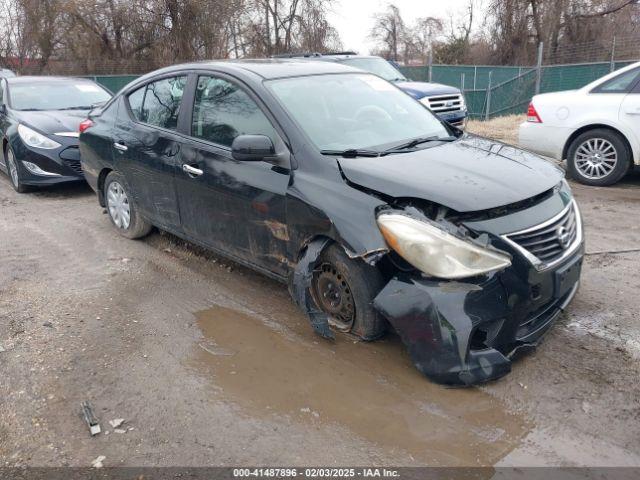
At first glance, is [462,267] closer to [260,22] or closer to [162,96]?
[162,96]

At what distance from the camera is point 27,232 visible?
6.27 meters

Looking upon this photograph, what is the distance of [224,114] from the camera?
4289 millimetres

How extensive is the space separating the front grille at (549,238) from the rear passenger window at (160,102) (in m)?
2.95

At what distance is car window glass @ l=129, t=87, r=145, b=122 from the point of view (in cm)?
523

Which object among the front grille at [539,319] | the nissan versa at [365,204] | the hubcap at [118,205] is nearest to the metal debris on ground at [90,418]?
the nissan versa at [365,204]

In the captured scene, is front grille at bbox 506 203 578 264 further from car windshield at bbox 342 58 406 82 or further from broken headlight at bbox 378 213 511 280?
car windshield at bbox 342 58 406 82

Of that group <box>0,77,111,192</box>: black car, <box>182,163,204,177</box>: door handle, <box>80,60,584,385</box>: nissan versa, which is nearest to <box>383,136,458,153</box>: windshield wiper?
<box>80,60,584,385</box>: nissan versa

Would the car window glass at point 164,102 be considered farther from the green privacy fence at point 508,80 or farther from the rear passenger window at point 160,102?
the green privacy fence at point 508,80

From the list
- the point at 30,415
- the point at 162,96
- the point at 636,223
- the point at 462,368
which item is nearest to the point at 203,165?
the point at 162,96

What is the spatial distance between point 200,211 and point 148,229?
4.67 feet

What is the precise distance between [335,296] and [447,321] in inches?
34.9

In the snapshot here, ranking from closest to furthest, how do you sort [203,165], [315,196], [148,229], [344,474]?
[344,474]
[315,196]
[203,165]
[148,229]

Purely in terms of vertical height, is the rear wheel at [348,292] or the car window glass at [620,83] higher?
the car window glass at [620,83]

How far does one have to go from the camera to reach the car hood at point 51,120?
25.2 ft
